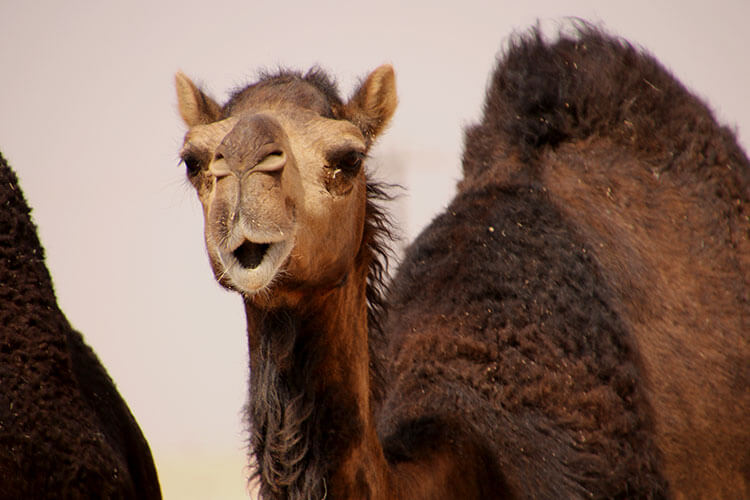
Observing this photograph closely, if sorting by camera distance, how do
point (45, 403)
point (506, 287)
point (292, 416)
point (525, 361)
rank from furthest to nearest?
1. point (506, 287)
2. point (525, 361)
3. point (45, 403)
4. point (292, 416)

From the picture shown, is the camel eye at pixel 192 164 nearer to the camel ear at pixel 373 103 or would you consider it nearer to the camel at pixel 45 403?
the camel ear at pixel 373 103

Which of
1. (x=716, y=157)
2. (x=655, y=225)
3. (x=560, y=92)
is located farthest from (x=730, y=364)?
(x=560, y=92)

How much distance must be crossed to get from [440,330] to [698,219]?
57.4 inches

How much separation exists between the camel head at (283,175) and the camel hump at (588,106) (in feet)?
4.85

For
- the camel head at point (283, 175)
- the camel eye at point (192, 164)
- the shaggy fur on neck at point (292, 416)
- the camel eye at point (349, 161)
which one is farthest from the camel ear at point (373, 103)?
the shaggy fur on neck at point (292, 416)

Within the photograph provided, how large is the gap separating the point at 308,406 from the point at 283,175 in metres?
0.76

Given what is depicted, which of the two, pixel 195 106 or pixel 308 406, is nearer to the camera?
pixel 308 406

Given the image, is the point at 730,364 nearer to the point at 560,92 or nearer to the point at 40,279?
the point at 560,92

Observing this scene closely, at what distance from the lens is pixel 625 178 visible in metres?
4.91

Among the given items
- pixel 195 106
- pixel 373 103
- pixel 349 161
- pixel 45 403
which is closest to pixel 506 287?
pixel 373 103

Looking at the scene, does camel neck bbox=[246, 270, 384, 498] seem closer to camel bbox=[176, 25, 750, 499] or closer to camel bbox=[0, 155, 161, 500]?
camel bbox=[176, 25, 750, 499]

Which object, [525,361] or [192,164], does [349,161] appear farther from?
[525,361]

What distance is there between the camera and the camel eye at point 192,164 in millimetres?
3355

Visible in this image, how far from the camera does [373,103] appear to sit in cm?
371
